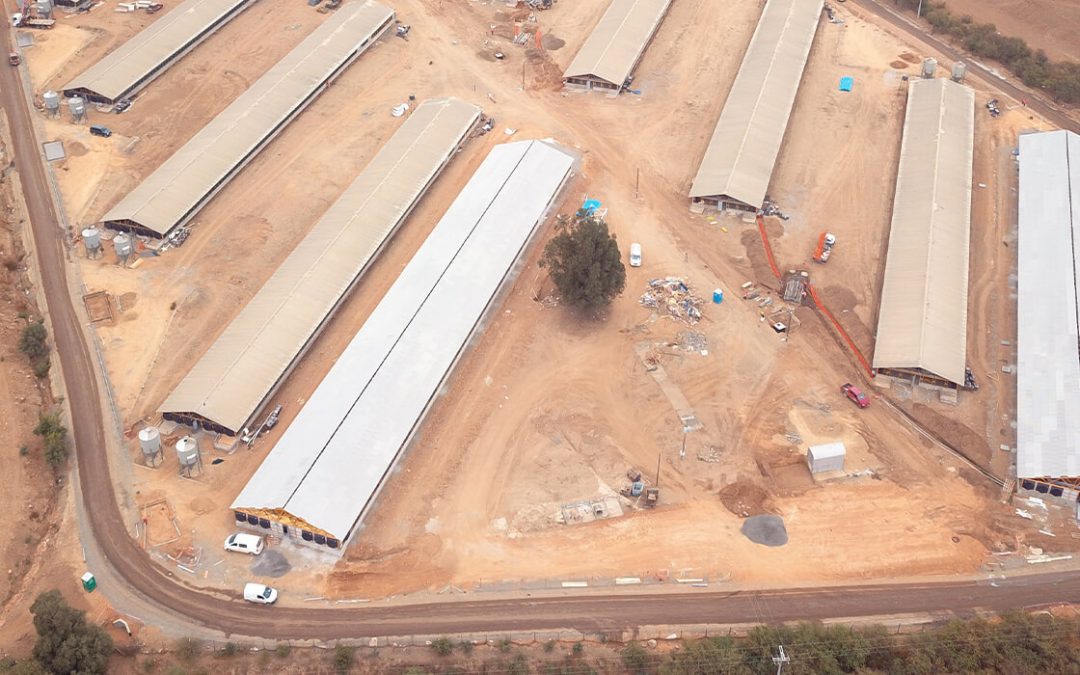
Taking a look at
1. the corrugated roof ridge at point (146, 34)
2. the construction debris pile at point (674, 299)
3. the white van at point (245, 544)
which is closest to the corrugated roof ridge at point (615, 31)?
the construction debris pile at point (674, 299)

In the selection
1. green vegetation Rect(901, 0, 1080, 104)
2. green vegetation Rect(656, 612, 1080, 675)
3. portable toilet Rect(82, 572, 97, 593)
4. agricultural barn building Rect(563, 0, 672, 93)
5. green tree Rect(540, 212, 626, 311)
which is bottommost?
portable toilet Rect(82, 572, 97, 593)

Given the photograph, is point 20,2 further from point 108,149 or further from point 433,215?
point 433,215

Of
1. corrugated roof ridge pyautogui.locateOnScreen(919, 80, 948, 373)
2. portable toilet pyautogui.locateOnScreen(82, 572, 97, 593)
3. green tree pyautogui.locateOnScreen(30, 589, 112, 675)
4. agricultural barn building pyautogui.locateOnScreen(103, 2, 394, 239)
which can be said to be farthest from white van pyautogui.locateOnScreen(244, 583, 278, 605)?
corrugated roof ridge pyautogui.locateOnScreen(919, 80, 948, 373)

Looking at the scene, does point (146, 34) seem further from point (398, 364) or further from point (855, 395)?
point (855, 395)

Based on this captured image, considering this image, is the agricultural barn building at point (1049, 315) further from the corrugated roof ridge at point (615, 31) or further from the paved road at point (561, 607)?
the corrugated roof ridge at point (615, 31)

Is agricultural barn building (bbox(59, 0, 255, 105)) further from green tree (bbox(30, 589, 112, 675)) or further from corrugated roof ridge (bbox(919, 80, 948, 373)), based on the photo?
Result: corrugated roof ridge (bbox(919, 80, 948, 373))

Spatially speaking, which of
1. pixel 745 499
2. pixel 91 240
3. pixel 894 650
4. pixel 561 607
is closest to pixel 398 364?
pixel 561 607

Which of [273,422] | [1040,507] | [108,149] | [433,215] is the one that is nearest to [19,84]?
[108,149]
